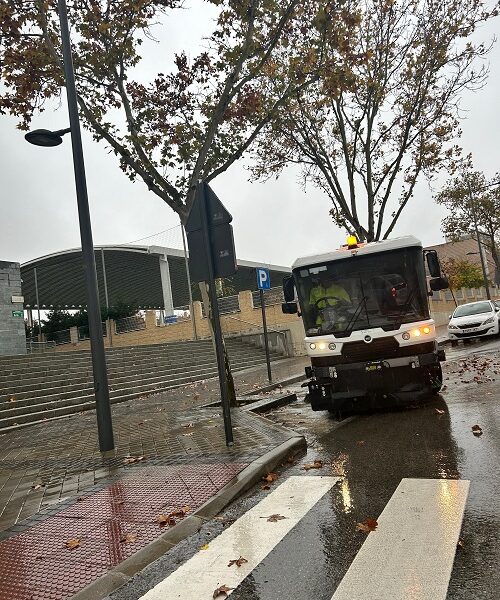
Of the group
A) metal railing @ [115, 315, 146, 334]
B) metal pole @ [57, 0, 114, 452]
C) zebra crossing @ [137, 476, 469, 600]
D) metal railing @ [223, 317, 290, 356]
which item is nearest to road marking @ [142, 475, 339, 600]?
zebra crossing @ [137, 476, 469, 600]

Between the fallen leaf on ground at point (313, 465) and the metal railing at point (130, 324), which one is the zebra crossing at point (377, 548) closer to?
the fallen leaf on ground at point (313, 465)

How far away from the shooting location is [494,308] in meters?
21.4

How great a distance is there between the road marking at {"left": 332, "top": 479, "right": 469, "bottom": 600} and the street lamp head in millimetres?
6219

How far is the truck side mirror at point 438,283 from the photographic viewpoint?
26.0 feet

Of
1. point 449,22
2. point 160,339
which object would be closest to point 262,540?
point 449,22

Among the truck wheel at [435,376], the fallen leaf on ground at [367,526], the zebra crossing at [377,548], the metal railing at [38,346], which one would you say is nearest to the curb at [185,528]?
the zebra crossing at [377,548]

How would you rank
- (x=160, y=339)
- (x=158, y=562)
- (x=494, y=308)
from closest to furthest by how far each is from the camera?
(x=158, y=562)
(x=494, y=308)
(x=160, y=339)

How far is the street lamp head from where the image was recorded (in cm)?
714

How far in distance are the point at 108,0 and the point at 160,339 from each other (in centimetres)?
2346

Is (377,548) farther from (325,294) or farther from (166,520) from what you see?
(325,294)

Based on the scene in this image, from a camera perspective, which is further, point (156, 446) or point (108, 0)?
point (108, 0)

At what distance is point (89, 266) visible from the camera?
732 centimetres

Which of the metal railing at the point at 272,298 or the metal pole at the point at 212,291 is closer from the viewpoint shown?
the metal pole at the point at 212,291

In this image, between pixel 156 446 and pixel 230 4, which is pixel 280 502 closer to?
pixel 156 446
